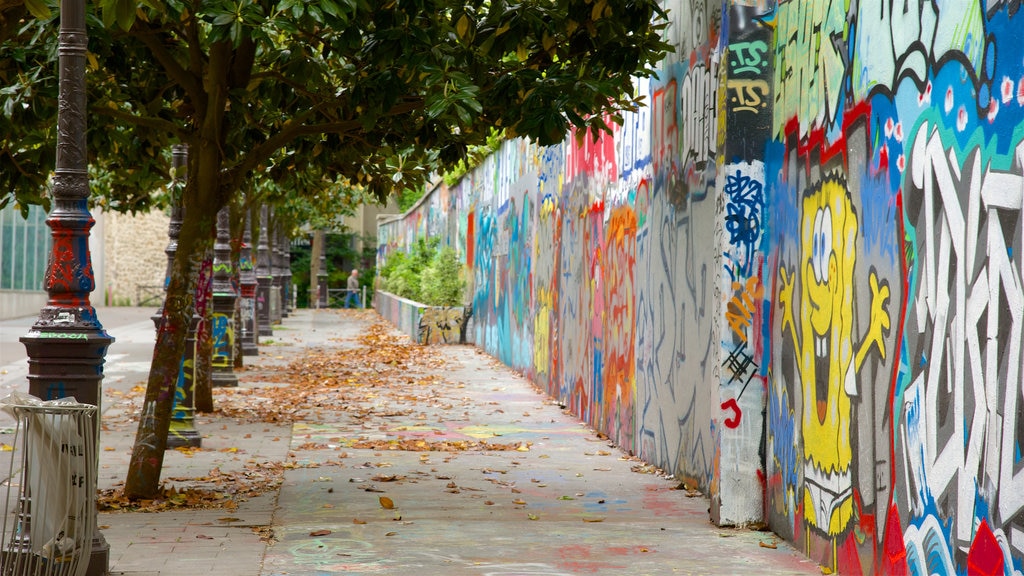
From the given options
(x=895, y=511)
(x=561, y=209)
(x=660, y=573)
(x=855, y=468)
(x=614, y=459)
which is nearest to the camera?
(x=895, y=511)

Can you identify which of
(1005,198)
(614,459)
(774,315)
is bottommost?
(614,459)

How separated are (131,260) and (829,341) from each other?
2012 inches

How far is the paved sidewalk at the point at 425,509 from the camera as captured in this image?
659cm

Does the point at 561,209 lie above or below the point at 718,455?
above

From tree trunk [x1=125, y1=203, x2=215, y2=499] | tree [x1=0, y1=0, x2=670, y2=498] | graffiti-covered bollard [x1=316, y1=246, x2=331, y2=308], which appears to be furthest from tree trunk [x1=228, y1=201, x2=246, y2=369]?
graffiti-covered bollard [x1=316, y1=246, x2=331, y2=308]

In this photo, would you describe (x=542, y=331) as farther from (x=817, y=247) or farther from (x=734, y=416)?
(x=817, y=247)

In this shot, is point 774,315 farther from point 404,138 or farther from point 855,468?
point 404,138

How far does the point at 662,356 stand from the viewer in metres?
9.75

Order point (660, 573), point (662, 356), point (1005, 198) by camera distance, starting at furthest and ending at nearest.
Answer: point (662, 356), point (660, 573), point (1005, 198)

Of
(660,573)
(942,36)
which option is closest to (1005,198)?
(942,36)

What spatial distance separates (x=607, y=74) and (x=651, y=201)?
6.95 feet

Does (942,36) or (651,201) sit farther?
(651,201)

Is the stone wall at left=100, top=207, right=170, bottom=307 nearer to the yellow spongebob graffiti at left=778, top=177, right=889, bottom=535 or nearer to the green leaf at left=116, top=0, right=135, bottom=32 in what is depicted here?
the green leaf at left=116, top=0, right=135, bottom=32

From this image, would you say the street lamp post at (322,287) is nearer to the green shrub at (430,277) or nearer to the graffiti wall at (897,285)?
the green shrub at (430,277)
